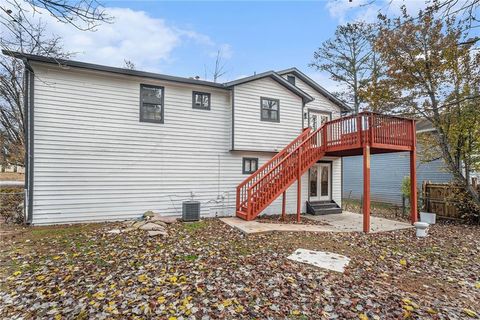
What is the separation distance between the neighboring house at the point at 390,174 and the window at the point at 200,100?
13.0 metres

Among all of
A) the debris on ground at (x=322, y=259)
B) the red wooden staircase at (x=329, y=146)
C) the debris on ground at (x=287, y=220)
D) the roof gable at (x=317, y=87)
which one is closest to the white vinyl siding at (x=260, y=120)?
the red wooden staircase at (x=329, y=146)

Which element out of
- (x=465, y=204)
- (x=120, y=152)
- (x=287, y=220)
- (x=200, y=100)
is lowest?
(x=287, y=220)

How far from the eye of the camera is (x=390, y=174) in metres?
17.1

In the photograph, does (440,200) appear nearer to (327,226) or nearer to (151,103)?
(327,226)

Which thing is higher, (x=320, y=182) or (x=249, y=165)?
(x=249, y=165)

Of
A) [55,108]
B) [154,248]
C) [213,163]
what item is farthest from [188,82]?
[154,248]

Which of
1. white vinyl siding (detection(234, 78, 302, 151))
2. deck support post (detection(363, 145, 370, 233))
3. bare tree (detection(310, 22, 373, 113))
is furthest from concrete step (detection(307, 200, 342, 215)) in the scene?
bare tree (detection(310, 22, 373, 113))

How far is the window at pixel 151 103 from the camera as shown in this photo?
9055mm

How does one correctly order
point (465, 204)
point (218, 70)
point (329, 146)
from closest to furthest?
1. point (329, 146)
2. point (465, 204)
3. point (218, 70)

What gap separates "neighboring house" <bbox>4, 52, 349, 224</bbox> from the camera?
7691 millimetres

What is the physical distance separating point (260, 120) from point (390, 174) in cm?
1184

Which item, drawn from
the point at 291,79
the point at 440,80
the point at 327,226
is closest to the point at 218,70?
the point at 291,79

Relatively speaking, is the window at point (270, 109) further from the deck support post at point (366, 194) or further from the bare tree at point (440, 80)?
the bare tree at point (440, 80)

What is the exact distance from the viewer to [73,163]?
26.2 ft
